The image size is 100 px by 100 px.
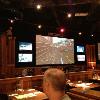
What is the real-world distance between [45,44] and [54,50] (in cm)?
80

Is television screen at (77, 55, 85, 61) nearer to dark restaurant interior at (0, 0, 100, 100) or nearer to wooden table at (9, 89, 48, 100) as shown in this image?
dark restaurant interior at (0, 0, 100, 100)

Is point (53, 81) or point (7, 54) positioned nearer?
point (53, 81)

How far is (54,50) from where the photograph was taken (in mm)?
13656

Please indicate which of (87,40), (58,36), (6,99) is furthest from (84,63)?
(6,99)

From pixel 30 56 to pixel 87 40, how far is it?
478 cm

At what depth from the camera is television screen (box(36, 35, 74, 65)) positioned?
12836mm

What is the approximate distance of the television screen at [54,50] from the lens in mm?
12836

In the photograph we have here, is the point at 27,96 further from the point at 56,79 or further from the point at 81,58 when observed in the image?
the point at 81,58

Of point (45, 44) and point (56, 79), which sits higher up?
point (45, 44)

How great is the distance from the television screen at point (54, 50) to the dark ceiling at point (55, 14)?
21.2 inches

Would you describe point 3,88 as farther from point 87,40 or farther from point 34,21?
point 87,40

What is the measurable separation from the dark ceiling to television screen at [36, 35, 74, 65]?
538 mm

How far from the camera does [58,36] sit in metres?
13.6

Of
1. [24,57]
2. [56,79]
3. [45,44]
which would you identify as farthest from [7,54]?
[56,79]
